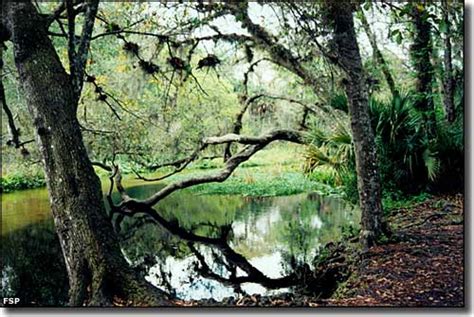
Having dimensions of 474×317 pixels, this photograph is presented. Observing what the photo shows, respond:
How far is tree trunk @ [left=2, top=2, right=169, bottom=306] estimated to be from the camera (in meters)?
2.45

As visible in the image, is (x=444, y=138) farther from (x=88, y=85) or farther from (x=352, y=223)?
(x=88, y=85)

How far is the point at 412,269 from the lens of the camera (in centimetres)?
284

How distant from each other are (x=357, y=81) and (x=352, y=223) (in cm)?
84

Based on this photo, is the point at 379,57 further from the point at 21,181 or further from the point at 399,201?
the point at 21,181

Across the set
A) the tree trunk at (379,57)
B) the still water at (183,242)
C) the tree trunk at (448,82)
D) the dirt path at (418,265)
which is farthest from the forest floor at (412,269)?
the tree trunk at (379,57)

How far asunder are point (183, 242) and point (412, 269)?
132 centimetres

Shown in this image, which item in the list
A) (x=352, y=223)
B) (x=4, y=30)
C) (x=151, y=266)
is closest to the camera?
(x=4, y=30)

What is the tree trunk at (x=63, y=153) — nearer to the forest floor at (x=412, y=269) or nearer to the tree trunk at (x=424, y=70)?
the forest floor at (x=412, y=269)

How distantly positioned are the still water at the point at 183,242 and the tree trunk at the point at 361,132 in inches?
7.4

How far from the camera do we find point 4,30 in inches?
98.8

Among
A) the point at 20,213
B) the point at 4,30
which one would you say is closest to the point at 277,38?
the point at 4,30

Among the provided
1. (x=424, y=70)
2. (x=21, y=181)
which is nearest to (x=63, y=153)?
(x=21, y=181)

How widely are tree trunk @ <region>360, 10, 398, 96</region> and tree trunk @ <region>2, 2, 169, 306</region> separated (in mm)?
1581

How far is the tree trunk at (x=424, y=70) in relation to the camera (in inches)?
117
